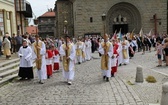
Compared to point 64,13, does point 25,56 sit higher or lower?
lower

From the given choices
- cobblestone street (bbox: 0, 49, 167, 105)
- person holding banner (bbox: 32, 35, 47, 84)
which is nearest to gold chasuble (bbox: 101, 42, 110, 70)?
cobblestone street (bbox: 0, 49, 167, 105)

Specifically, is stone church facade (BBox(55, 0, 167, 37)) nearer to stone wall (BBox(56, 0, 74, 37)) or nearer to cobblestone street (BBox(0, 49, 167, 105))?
stone wall (BBox(56, 0, 74, 37))

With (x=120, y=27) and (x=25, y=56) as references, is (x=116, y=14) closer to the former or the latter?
(x=120, y=27)

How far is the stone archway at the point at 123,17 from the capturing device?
43031mm

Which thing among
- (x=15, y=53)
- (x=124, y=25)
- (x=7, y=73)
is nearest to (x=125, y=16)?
(x=124, y=25)

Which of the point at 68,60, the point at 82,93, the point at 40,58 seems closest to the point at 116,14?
the point at 40,58

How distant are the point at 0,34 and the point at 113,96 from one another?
16.1m

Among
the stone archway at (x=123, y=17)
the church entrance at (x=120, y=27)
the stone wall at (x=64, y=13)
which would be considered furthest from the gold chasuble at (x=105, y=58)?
the stone wall at (x=64, y=13)

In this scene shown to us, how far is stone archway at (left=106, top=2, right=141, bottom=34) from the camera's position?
141 ft

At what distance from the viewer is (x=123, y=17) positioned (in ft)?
144

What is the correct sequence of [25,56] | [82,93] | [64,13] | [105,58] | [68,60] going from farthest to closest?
[64,13]
[25,56]
[105,58]
[68,60]
[82,93]

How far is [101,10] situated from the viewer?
42.3m

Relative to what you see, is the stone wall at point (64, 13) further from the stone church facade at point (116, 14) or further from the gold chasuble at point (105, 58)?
the gold chasuble at point (105, 58)

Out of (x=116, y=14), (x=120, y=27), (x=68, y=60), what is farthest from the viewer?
(x=120, y=27)
